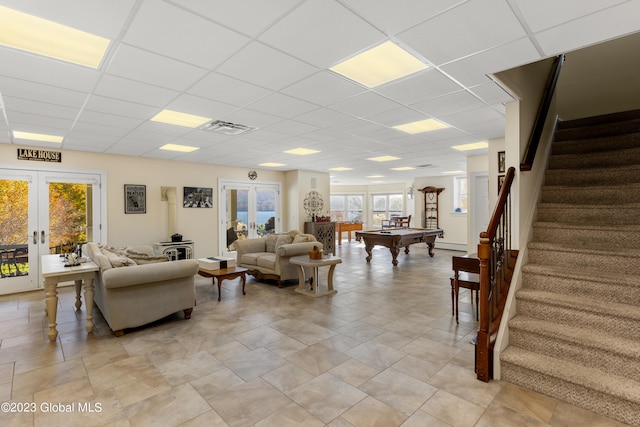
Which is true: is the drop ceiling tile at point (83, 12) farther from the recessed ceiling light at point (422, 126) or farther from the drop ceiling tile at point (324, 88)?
the recessed ceiling light at point (422, 126)

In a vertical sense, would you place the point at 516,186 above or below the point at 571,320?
above

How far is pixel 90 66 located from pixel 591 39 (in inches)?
150

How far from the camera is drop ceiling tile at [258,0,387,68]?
1.92 m

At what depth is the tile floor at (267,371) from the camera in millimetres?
2070

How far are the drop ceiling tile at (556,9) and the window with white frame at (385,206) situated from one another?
475 inches

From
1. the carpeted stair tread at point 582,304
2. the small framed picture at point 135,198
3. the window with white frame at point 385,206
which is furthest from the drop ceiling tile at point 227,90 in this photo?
the window with white frame at point 385,206

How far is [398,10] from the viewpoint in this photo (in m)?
1.91

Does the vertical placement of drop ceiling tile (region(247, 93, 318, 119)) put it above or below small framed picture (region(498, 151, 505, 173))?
above

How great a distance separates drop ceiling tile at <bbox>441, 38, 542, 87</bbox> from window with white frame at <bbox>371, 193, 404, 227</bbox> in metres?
11.3

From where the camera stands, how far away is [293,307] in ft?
14.3

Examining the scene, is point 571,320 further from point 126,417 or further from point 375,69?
point 126,417

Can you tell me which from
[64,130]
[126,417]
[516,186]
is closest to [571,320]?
[516,186]

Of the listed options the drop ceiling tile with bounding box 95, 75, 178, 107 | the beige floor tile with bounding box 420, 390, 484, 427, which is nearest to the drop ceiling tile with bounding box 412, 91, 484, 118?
the drop ceiling tile with bounding box 95, 75, 178, 107

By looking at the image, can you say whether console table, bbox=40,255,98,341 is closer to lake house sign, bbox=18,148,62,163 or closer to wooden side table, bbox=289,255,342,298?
wooden side table, bbox=289,255,342,298
